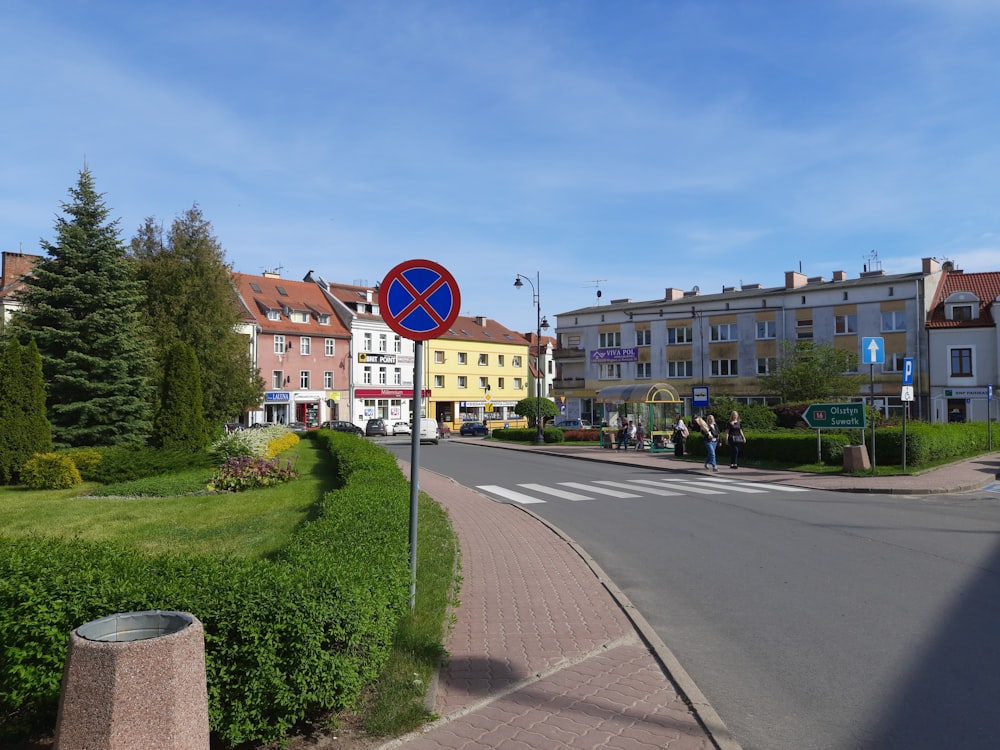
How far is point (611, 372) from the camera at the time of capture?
207ft

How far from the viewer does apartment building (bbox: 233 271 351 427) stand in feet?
194

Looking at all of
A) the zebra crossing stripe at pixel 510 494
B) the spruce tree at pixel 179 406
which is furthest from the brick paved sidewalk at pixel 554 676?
the spruce tree at pixel 179 406

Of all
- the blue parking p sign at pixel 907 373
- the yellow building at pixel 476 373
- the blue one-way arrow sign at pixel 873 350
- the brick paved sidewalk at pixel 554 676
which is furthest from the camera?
the yellow building at pixel 476 373

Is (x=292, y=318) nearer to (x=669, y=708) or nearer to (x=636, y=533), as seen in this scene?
(x=636, y=533)

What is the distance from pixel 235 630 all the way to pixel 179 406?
19268mm

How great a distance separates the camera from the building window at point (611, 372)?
62.7 m

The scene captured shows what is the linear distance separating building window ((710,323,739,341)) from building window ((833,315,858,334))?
23.1 ft

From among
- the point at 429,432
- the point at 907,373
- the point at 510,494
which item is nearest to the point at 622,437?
the point at 429,432

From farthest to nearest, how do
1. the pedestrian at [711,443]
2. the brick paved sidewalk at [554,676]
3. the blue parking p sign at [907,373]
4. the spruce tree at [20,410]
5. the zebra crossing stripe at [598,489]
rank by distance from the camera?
the pedestrian at [711,443] → the blue parking p sign at [907,373] → the spruce tree at [20,410] → the zebra crossing stripe at [598,489] → the brick paved sidewalk at [554,676]

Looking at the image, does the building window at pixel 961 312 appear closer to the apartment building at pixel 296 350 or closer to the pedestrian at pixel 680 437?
the pedestrian at pixel 680 437

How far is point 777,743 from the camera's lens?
421cm

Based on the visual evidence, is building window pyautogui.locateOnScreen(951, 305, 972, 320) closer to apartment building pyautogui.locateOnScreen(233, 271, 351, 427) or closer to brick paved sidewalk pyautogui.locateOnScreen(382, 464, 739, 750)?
apartment building pyautogui.locateOnScreen(233, 271, 351, 427)

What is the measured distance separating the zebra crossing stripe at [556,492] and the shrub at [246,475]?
578 centimetres

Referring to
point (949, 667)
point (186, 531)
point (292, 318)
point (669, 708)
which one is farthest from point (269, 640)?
point (292, 318)
